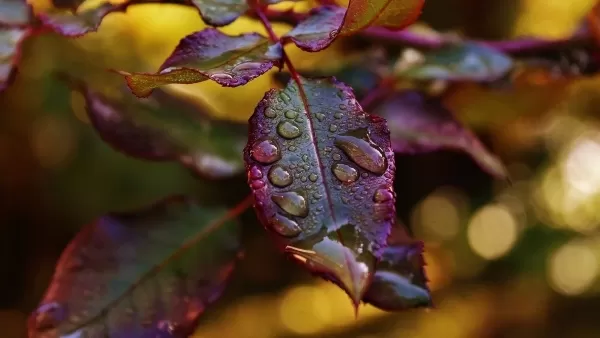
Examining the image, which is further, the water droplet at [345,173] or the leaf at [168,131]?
the leaf at [168,131]

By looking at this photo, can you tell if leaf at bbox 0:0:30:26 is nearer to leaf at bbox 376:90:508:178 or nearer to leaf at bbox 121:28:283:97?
leaf at bbox 121:28:283:97

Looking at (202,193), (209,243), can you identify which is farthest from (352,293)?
(202,193)

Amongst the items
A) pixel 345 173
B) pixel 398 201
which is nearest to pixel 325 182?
pixel 345 173

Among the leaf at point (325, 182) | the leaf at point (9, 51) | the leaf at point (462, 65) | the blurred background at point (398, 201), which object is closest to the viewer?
the leaf at point (325, 182)

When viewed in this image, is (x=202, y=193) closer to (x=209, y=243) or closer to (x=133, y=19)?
(x=133, y=19)

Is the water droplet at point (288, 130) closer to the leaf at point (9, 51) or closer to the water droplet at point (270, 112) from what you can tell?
the water droplet at point (270, 112)

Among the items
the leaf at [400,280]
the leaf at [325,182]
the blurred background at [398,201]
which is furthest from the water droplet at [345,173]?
the blurred background at [398,201]

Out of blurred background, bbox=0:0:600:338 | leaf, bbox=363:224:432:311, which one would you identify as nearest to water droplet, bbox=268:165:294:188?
leaf, bbox=363:224:432:311
